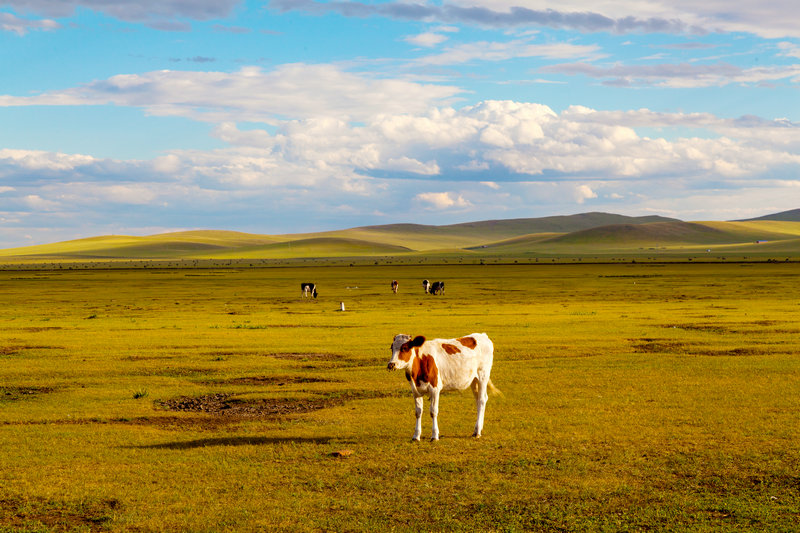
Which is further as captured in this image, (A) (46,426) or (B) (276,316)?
(B) (276,316)

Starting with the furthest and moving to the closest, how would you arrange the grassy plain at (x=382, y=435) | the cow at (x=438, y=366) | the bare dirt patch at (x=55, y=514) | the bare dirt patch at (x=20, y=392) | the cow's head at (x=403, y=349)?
1. the bare dirt patch at (x=20, y=392)
2. the cow at (x=438, y=366)
3. the cow's head at (x=403, y=349)
4. the grassy plain at (x=382, y=435)
5. the bare dirt patch at (x=55, y=514)

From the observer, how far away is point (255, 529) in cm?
1097

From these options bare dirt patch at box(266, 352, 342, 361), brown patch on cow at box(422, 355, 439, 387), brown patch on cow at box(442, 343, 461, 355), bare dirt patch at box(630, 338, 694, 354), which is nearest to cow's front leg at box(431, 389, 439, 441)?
brown patch on cow at box(422, 355, 439, 387)

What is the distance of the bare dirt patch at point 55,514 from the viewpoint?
437 inches

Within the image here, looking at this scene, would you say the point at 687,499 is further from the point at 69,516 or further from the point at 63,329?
the point at 63,329

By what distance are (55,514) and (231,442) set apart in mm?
4760

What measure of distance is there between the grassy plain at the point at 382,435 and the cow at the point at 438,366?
86 centimetres

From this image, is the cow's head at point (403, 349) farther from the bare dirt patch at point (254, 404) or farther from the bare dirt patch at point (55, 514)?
the bare dirt patch at point (55, 514)

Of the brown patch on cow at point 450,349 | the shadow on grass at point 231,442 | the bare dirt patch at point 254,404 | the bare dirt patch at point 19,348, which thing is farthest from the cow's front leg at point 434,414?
the bare dirt patch at point 19,348

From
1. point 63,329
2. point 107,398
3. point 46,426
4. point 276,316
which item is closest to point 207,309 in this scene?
point 276,316

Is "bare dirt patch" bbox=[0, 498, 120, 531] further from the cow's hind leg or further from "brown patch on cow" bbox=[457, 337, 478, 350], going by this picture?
"brown patch on cow" bbox=[457, 337, 478, 350]

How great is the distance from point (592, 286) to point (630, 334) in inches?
2003

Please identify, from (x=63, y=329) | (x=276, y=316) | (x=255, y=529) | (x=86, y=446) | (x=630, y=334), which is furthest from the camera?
(x=276, y=316)

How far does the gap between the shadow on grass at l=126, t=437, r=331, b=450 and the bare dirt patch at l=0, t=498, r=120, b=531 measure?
11.4 ft
